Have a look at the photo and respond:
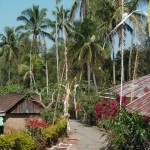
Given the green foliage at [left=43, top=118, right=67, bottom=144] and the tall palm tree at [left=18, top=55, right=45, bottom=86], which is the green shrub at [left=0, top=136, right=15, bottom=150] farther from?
the tall palm tree at [left=18, top=55, right=45, bottom=86]

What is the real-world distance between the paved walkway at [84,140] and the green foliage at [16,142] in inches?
117

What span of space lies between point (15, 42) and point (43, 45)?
11636 millimetres

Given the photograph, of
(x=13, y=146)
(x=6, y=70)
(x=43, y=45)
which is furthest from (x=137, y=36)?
(x=6, y=70)

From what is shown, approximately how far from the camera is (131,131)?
12984 mm

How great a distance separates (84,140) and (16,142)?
690cm

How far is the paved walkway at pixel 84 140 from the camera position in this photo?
19.6 meters

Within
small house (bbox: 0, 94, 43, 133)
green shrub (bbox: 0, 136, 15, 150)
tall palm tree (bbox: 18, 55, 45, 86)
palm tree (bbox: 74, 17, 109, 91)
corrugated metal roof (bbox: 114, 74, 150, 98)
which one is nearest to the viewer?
green shrub (bbox: 0, 136, 15, 150)

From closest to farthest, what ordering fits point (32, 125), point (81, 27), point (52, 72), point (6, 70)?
point (32, 125) → point (81, 27) → point (52, 72) → point (6, 70)

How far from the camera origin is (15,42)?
201 feet

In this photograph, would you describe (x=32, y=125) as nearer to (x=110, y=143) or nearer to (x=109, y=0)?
(x=110, y=143)

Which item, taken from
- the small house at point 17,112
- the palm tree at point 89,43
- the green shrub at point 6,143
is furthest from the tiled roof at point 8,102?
the palm tree at point 89,43

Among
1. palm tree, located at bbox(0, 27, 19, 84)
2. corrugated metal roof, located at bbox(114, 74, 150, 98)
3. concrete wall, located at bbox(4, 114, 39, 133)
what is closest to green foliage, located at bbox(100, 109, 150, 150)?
corrugated metal roof, located at bbox(114, 74, 150, 98)

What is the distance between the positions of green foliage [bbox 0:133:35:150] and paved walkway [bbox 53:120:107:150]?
2.98m

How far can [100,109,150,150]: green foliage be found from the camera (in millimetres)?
12672
